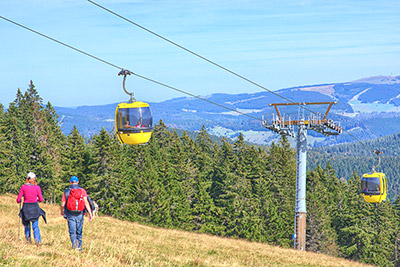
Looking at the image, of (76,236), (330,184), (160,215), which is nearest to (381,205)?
(330,184)

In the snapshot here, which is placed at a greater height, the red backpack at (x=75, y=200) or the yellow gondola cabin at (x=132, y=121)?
the yellow gondola cabin at (x=132, y=121)

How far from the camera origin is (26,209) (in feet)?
46.0

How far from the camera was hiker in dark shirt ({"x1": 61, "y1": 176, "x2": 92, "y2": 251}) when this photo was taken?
1362 cm

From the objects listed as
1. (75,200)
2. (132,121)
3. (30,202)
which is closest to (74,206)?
(75,200)

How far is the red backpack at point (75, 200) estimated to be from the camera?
44.7ft

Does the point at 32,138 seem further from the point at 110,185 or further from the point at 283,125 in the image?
the point at 283,125

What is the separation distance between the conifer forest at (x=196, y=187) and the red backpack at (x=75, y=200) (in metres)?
41.5

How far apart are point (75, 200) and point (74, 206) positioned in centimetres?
17

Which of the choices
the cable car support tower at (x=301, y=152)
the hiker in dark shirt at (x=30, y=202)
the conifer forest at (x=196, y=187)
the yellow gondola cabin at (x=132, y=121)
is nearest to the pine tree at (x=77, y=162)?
the conifer forest at (x=196, y=187)

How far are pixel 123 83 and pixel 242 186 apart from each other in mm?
46393

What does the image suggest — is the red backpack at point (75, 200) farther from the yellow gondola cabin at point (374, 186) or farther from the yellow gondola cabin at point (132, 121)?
the yellow gondola cabin at point (374, 186)

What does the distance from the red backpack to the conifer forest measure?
41518 millimetres

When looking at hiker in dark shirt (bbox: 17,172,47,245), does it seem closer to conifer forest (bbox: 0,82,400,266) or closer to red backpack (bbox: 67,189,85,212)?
red backpack (bbox: 67,189,85,212)

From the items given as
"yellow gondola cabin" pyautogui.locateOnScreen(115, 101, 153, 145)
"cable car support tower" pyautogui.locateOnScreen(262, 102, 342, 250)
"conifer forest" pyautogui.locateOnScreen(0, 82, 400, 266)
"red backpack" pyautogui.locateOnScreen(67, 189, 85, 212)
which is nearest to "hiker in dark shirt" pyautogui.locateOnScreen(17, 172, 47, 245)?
"red backpack" pyautogui.locateOnScreen(67, 189, 85, 212)
